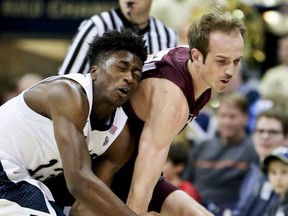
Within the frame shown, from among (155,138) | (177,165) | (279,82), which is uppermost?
(155,138)

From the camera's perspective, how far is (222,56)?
566 cm

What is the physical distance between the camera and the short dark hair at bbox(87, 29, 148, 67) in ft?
18.5

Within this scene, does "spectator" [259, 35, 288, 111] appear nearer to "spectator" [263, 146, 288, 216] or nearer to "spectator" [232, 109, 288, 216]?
"spectator" [232, 109, 288, 216]

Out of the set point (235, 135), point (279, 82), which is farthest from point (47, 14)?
point (235, 135)

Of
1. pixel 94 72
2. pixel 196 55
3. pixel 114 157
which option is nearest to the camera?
pixel 94 72

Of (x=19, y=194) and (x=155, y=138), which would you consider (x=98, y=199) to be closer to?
(x=19, y=194)

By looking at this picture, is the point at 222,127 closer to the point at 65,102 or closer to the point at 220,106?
the point at 220,106

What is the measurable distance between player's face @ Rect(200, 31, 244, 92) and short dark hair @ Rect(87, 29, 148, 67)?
0.36 meters

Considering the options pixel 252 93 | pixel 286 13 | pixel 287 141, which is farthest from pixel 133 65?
pixel 286 13

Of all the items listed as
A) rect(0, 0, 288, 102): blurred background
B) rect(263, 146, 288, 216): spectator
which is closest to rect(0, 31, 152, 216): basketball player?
rect(263, 146, 288, 216): spectator

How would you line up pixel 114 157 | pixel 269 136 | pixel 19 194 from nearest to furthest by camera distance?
pixel 19 194 → pixel 114 157 → pixel 269 136

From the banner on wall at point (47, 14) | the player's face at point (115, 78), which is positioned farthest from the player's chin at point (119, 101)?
the banner on wall at point (47, 14)

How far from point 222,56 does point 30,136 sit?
1103mm

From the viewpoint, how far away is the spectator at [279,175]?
7367mm
